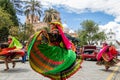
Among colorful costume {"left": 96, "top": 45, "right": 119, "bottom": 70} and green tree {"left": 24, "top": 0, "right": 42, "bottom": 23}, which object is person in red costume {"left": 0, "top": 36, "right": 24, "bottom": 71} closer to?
colorful costume {"left": 96, "top": 45, "right": 119, "bottom": 70}

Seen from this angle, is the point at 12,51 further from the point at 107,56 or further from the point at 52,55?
the point at 52,55

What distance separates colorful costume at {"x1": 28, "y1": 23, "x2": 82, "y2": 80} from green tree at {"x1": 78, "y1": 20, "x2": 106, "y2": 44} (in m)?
63.4

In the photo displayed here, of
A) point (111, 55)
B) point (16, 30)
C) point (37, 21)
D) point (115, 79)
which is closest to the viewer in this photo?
point (115, 79)

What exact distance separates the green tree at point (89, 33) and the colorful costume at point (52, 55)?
63371mm

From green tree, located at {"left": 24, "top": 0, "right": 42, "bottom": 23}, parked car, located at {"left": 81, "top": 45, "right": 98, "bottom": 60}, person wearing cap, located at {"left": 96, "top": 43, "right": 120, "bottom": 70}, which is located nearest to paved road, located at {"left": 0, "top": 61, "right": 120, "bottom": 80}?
person wearing cap, located at {"left": 96, "top": 43, "right": 120, "bottom": 70}

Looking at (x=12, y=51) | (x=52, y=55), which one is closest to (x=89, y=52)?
(x=12, y=51)

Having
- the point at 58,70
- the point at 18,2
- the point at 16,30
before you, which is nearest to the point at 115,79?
the point at 58,70

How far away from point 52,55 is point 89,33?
65575mm

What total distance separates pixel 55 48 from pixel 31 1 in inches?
2344

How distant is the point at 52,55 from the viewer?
7.96m

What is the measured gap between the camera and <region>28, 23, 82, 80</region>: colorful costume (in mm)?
7539

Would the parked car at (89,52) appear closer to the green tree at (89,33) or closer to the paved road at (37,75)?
the paved road at (37,75)

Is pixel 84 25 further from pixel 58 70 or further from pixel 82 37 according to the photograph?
pixel 58 70

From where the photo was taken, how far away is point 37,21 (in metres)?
A: 80.5
